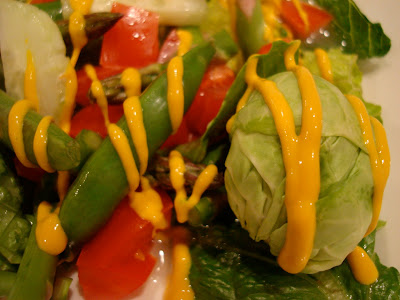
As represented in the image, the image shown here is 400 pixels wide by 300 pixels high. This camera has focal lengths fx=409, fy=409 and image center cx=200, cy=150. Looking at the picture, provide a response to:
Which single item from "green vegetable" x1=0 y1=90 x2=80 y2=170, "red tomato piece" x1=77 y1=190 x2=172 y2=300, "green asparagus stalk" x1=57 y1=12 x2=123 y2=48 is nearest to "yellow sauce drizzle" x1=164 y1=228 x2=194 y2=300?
"red tomato piece" x1=77 y1=190 x2=172 y2=300

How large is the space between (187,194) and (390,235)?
1.23m

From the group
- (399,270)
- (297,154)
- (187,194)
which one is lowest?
(399,270)

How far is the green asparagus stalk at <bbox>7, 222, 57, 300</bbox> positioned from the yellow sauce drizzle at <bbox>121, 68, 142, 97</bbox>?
35.0 inches

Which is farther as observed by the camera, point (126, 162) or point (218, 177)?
point (218, 177)

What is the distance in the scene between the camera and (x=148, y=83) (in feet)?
7.75

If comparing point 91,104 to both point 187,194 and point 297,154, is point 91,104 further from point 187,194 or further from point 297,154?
point 297,154

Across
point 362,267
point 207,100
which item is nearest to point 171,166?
point 207,100

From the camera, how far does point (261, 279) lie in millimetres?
2102

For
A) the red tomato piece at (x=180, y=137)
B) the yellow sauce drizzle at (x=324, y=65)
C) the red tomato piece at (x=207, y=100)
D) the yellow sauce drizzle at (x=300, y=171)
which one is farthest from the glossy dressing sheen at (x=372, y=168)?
the red tomato piece at (x=180, y=137)

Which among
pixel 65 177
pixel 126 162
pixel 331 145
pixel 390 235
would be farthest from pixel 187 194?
pixel 390 235

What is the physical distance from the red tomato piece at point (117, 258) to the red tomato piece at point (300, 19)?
6.07 feet

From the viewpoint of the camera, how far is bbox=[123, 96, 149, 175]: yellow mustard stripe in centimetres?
205

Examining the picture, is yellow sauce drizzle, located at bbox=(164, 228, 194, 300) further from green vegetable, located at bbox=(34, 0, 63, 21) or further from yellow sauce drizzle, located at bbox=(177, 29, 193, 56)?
green vegetable, located at bbox=(34, 0, 63, 21)

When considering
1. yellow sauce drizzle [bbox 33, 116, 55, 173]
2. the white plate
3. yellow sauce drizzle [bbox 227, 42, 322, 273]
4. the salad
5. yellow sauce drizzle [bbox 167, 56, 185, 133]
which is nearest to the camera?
yellow sauce drizzle [bbox 227, 42, 322, 273]
